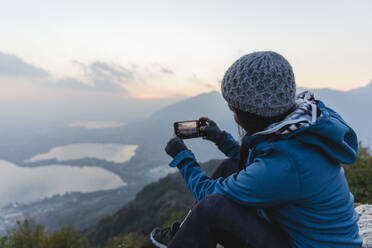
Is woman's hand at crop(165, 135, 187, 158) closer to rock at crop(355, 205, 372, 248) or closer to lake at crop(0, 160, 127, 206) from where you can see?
rock at crop(355, 205, 372, 248)

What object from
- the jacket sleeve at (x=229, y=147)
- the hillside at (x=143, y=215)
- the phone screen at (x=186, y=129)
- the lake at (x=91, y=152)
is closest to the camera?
the phone screen at (x=186, y=129)

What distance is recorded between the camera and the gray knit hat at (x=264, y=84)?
1.23 m

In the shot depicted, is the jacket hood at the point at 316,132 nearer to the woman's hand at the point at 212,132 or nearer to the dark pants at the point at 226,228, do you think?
the dark pants at the point at 226,228

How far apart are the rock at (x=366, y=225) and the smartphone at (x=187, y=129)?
6.75ft

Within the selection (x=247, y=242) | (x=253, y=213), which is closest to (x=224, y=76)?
(x=253, y=213)

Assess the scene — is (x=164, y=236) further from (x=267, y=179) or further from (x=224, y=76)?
(x=224, y=76)

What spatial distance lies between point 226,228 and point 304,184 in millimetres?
537

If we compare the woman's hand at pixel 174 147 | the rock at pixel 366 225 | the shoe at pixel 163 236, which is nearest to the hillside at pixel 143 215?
the rock at pixel 366 225

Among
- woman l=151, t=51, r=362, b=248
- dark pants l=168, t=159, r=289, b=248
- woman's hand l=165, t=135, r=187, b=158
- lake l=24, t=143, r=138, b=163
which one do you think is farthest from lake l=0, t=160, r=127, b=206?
woman l=151, t=51, r=362, b=248

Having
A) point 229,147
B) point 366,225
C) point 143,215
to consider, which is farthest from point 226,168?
point 143,215

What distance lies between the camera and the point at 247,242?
1.29 metres

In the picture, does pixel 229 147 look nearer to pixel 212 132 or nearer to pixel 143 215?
pixel 212 132

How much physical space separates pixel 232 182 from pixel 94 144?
490 ft

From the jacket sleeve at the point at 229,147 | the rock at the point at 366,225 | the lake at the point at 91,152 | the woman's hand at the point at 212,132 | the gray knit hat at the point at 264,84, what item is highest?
the gray knit hat at the point at 264,84
